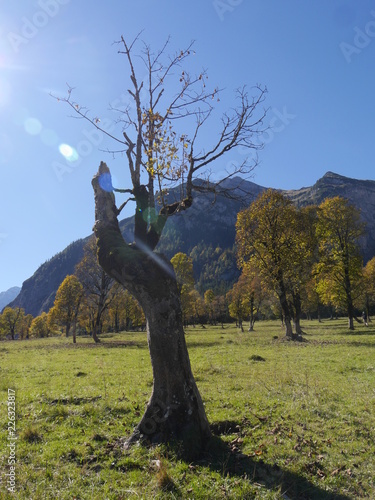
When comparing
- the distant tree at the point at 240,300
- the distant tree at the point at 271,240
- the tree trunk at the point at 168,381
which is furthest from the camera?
the distant tree at the point at 240,300

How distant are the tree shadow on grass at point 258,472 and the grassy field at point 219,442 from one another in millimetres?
22

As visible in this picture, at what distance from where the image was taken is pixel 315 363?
18.6 metres

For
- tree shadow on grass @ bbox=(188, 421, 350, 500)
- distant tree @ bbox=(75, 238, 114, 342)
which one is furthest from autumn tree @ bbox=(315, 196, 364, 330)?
tree shadow on grass @ bbox=(188, 421, 350, 500)

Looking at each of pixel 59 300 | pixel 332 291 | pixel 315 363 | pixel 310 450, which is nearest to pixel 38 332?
pixel 59 300

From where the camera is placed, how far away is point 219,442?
7969 millimetres

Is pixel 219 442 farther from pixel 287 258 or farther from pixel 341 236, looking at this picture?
pixel 341 236

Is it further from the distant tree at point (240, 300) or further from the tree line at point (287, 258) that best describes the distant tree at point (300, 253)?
the distant tree at point (240, 300)

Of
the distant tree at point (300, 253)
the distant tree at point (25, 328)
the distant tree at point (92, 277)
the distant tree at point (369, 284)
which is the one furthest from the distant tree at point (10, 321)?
the distant tree at point (369, 284)

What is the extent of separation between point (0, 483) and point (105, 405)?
203 inches

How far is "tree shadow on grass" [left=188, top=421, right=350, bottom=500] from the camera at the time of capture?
19.5ft

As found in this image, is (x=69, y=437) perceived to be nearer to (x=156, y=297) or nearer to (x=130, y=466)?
(x=130, y=466)

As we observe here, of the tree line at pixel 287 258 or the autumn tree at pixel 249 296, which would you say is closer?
the tree line at pixel 287 258

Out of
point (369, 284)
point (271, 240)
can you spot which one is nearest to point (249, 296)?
point (369, 284)

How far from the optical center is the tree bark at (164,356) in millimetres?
7846
